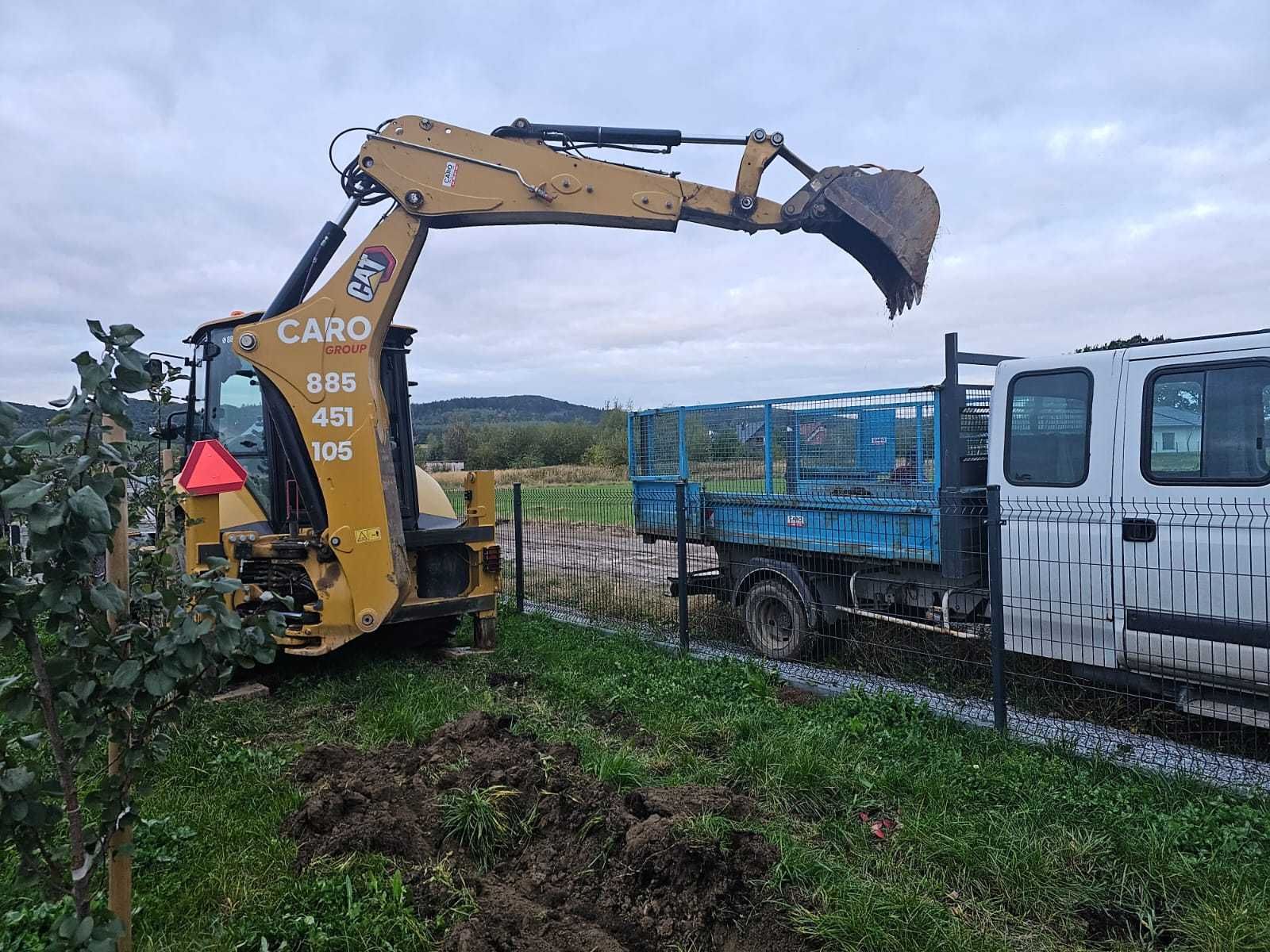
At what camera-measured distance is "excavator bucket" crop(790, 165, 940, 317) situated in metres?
5.70

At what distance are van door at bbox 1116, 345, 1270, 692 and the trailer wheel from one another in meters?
2.48

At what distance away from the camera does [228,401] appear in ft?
22.1

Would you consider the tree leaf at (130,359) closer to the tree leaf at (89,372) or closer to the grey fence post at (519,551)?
the tree leaf at (89,372)

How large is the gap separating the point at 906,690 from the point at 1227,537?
2.15 metres

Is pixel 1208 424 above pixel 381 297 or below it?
below

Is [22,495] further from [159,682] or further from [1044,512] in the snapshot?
[1044,512]

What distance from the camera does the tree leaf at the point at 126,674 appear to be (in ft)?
6.09

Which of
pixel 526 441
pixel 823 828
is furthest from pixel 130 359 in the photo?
pixel 526 441

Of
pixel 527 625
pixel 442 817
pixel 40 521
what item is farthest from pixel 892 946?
pixel 527 625

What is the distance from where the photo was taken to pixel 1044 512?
5.14 meters

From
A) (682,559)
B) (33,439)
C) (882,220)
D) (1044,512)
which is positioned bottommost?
(682,559)

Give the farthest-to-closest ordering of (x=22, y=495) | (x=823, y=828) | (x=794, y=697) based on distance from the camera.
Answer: (x=794, y=697) < (x=823, y=828) < (x=22, y=495)

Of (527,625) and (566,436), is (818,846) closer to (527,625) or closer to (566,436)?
(527,625)

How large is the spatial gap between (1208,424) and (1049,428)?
87 cm
